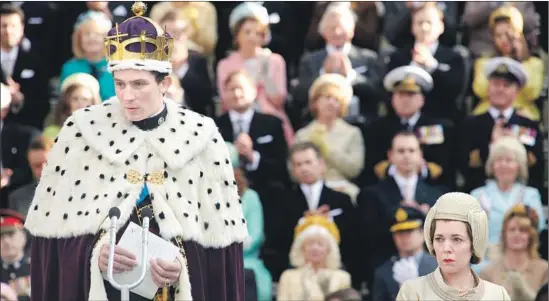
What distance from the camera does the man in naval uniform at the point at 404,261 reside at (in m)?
13.5

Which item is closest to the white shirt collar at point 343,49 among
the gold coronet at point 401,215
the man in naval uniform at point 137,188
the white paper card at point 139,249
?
the gold coronet at point 401,215

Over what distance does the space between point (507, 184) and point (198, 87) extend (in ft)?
9.48

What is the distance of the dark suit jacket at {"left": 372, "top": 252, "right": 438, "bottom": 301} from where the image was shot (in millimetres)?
13492

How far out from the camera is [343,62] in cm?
1560

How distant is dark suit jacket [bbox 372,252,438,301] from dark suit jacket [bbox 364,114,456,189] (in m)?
1.48

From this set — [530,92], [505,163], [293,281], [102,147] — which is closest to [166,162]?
[102,147]

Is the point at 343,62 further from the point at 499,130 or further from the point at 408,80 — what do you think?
the point at 499,130

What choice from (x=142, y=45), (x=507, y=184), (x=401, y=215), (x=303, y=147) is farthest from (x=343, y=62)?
(x=142, y=45)

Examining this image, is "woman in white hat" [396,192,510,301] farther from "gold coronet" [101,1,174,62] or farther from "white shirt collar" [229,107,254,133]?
"white shirt collar" [229,107,254,133]

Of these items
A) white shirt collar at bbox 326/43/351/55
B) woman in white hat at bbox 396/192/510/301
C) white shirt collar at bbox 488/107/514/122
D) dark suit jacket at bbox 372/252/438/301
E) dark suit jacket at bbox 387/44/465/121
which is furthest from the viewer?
white shirt collar at bbox 326/43/351/55

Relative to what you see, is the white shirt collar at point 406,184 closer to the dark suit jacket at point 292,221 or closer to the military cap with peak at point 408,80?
the dark suit jacket at point 292,221

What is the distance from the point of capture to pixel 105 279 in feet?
30.9

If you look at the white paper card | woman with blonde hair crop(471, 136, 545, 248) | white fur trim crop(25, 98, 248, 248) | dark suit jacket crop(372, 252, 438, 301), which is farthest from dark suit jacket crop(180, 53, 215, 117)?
the white paper card

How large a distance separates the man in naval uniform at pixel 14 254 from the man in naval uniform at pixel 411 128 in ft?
9.82
